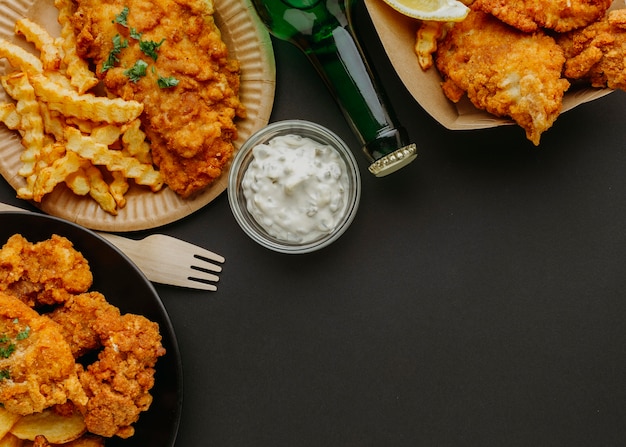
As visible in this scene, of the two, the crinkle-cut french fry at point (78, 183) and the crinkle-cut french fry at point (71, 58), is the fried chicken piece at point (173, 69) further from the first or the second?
the crinkle-cut french fry at point (78, 183)

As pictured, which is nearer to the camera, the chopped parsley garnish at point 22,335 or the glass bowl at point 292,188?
the chopped parsley garnish at point 22,335

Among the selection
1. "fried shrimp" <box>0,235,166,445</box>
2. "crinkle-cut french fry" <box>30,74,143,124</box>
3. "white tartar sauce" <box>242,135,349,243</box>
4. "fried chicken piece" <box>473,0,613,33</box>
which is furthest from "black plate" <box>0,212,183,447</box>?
"fried chicken piece" <box>473,0,613,33</box>

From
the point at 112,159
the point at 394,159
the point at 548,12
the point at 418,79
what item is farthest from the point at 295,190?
the point at 548,12

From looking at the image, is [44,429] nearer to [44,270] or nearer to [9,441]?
[9,441]

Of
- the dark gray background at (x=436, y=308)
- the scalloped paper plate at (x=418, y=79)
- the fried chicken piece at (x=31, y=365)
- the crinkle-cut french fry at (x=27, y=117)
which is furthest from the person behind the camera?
the dark gray background at (x=436, y=308)

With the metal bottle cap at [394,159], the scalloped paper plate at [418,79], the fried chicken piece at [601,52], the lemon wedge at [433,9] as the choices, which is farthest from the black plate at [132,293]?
the fried chicken piece at [601,52]

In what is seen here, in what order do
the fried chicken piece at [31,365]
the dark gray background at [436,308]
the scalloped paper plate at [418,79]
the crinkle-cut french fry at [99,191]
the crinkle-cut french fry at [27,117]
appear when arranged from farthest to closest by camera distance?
the dark gray background at [436,308] < the crinkle-cut french fry at [99,191] < the crinkle-cut french fry at [27,117] < the scalloped paper plate at [418,79] < the fried chicken piece at [31,365]

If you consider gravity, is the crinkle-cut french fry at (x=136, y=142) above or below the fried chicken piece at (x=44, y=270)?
above

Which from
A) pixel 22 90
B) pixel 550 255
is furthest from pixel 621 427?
pixel 22 90
